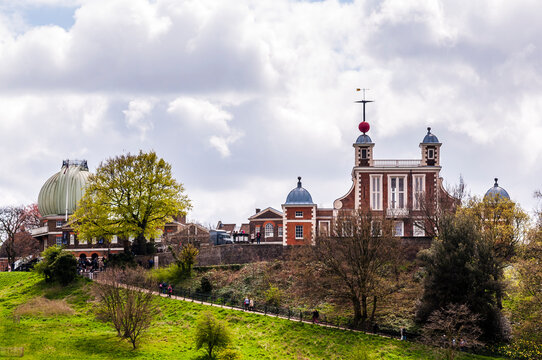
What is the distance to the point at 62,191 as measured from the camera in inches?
3354

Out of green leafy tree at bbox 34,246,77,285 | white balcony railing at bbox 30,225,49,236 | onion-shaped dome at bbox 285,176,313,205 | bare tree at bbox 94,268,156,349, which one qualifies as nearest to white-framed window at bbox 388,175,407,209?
onion-shaped dome at bbox 285,176,313,205

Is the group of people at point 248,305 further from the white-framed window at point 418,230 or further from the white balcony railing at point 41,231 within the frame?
the white balcony railing at point 41,231

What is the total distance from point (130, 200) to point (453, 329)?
3328 centimetres

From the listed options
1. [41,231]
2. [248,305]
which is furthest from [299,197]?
[41,231]

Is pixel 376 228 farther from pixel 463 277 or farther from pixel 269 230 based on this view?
pixel 269 230

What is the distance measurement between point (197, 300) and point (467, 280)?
2115 centimetres

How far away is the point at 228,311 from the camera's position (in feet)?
182

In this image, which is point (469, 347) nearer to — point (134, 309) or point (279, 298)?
point (279, 298)

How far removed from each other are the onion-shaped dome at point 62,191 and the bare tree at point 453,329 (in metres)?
47.6

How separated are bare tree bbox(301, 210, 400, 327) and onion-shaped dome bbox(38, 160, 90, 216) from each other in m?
37.8

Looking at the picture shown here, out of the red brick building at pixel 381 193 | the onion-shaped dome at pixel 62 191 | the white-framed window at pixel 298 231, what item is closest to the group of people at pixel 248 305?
the red brick building at pixel 381 193

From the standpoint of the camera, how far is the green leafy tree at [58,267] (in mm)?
62688

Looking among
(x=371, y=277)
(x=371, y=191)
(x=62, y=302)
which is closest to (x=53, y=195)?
(x=62, y=302)

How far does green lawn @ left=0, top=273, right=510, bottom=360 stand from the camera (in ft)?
152
